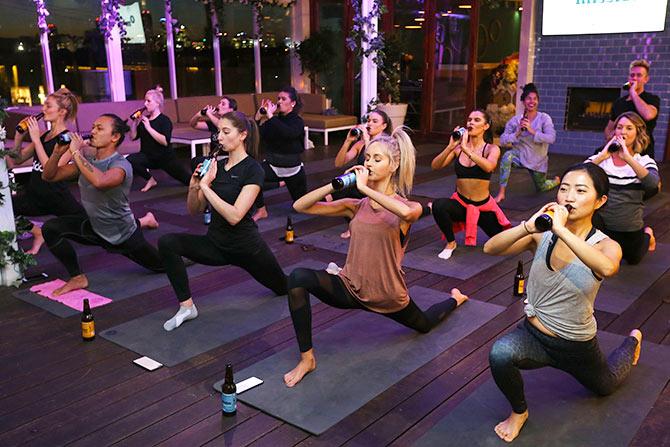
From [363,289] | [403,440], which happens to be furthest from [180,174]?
[403,440]

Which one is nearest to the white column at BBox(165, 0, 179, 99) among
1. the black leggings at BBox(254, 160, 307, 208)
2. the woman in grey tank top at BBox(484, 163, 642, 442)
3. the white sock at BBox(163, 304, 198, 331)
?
the black leggings at BBox(254, 160, 307, 208)

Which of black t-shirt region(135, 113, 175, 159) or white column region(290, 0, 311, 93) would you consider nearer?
black t-shirt region(135, 113, 175, 159)

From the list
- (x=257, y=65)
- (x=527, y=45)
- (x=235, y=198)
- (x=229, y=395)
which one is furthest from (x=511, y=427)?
(x=257, y=65)

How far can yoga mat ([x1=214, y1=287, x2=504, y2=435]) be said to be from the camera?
2998 millimetres

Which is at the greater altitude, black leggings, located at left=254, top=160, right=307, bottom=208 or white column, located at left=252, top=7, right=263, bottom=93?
white column, located at left=252, top=7, right=263, bottom=93

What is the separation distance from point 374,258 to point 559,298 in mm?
→ 957

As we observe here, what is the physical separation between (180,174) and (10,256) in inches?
123

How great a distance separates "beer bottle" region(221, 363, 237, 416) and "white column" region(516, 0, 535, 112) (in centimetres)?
898

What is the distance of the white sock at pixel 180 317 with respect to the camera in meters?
3.88

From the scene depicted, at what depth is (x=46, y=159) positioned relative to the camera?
461 cm

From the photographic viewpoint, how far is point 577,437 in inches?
109

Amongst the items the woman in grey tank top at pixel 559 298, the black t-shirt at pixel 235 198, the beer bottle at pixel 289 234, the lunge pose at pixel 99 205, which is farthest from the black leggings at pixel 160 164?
the woman in grey tank top at pixel 559 298

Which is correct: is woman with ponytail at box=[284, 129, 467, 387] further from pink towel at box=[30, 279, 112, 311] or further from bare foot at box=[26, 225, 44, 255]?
bare foot at box=[26, 225, 44, 255]

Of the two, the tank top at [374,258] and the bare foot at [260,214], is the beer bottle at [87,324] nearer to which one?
the tank top at [374,258]
